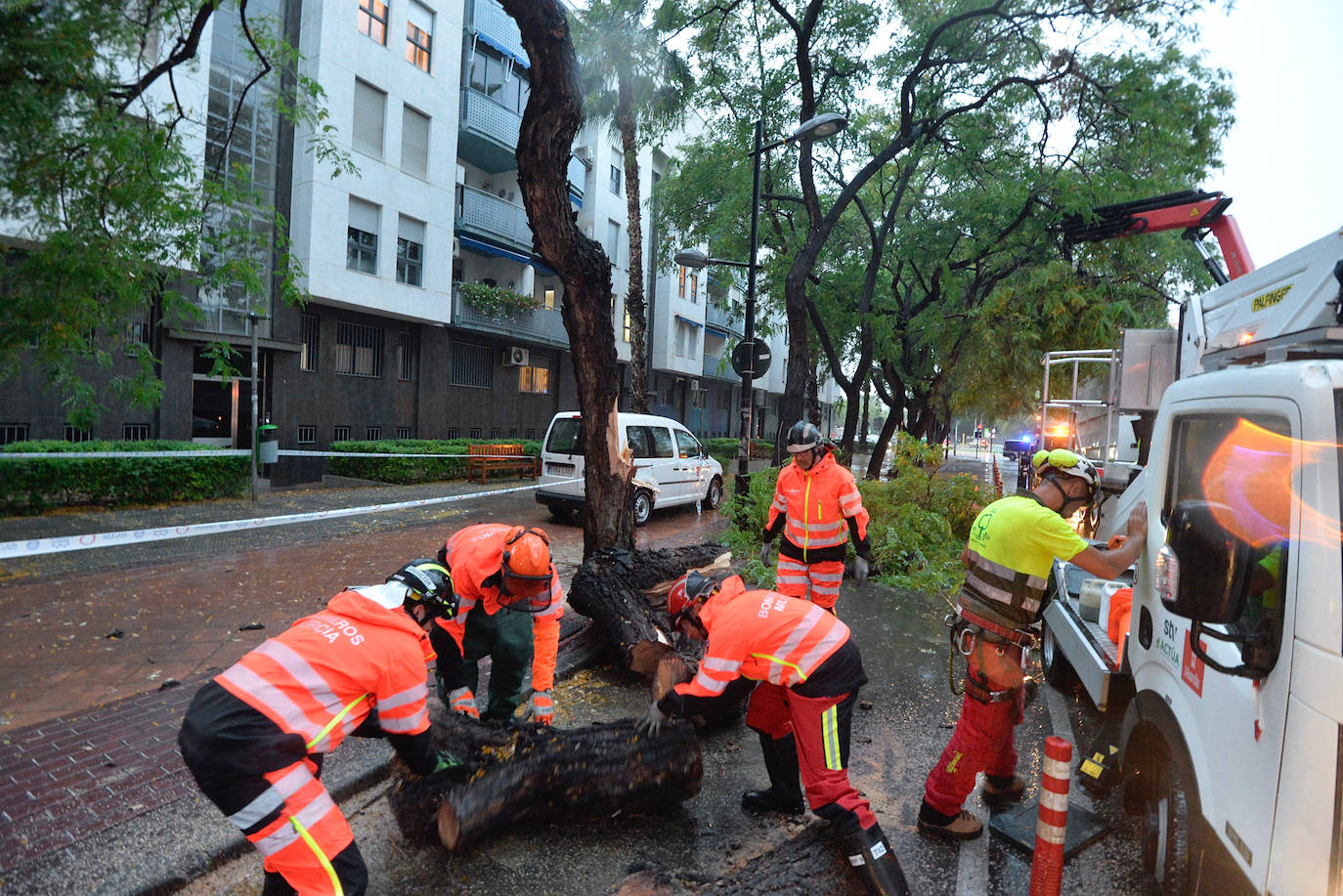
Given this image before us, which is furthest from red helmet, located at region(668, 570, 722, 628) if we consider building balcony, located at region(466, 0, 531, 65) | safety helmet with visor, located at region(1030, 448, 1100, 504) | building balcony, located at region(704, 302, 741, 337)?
building balcony, located at region(704, 302, 741, 337)

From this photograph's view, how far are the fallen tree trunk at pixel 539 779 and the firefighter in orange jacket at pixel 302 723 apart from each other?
0.68 metres

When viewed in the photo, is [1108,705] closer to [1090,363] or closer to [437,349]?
[1090,363]

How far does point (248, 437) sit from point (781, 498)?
1363 cm

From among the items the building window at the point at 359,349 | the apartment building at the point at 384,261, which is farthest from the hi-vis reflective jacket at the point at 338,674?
the building window at the point at 359,349

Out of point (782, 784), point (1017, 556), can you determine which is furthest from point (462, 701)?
point (1017, 556)

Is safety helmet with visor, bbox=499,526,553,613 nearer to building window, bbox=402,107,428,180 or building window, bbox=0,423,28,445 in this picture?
building window, bbox=0,423,28,445

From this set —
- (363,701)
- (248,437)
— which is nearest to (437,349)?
(248,437)

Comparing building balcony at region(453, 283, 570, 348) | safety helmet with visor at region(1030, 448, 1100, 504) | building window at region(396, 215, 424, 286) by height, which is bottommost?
safety helmet with visor at region(1030, 448, 1100, 504)

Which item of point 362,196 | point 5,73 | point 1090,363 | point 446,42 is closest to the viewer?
point 5,73

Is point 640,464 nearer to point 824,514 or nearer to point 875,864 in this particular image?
point 824,514

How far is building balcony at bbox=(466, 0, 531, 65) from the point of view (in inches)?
757

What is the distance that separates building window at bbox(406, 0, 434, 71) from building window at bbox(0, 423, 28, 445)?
11254mm

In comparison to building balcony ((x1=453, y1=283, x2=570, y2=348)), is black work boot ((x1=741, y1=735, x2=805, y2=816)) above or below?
below

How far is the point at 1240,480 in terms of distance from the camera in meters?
2.48
